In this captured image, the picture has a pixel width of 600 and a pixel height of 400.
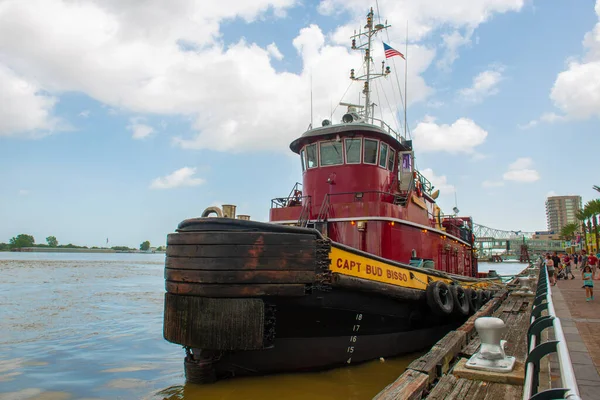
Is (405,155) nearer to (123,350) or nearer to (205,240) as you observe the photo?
(205,240)

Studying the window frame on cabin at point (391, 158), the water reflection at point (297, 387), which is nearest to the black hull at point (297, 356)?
the water reflection at point (297, 387)

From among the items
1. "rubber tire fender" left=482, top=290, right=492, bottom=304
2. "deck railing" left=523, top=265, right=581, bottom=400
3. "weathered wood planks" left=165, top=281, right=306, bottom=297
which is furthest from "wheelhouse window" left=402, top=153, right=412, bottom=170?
"deck railing" left=523, top=265, right=581, bottom=400

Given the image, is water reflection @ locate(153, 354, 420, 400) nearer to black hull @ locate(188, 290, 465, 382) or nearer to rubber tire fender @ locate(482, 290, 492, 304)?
black hull @ locate(188, 290, 465, 382)

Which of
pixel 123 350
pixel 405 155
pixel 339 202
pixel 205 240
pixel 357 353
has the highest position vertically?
pixel 405 155

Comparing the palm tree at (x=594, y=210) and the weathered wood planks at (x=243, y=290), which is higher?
the palm tree at (x=594, y=210)

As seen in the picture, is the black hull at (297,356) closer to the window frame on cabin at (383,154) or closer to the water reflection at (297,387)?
the water reflection at (297,387)

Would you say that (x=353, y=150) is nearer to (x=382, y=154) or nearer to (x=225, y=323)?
(x=382, y=154)

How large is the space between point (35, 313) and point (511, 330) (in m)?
14.4

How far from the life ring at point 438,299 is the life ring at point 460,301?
0.31 meters

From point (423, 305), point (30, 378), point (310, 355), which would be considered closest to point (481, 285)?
point (423, 305)

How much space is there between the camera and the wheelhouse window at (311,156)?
985 centimetres

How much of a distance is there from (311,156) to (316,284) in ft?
16.0

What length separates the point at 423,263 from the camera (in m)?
9.05

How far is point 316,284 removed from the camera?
5.59 m
